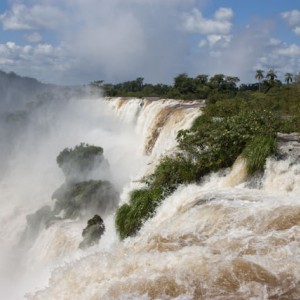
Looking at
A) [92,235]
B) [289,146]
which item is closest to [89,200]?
[92,235]

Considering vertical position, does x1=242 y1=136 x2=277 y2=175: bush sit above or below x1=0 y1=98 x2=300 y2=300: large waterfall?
above

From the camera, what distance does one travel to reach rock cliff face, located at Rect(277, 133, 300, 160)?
1110 centimetres

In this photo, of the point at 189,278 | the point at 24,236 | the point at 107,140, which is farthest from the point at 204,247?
the point at 107,140

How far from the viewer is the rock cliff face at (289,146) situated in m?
11.1

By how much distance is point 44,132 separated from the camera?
4556 cm

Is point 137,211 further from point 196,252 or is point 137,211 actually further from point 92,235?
point 196,252

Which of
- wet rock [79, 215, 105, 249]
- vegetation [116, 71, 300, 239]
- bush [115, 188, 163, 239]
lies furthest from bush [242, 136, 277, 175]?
wet rock [79, 215, 105, 249]

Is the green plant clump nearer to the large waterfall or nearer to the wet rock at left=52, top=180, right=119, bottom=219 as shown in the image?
the large waterfall

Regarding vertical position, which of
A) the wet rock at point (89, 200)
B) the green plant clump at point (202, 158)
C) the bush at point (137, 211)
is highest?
the green plant clump at point (202, 158)

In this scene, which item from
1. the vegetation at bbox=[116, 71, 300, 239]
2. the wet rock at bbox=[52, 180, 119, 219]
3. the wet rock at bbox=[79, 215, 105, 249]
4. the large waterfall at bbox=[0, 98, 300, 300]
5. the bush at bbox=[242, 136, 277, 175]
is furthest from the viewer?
the wet rock at bbox=[52, 180, 119, 219]

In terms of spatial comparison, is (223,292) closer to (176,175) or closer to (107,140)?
(176,175)

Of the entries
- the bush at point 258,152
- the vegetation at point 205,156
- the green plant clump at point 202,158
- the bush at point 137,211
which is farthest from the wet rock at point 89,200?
the bush at point 258,152

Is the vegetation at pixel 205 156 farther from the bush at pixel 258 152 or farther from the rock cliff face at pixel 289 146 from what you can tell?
the rock cliff face at pixel 289 146

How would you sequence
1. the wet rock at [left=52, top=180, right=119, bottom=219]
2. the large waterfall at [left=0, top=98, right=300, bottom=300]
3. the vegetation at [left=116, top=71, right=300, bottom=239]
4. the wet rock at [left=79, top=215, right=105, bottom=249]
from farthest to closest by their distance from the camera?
the wet rock at [left=52, top=180, right=119, bottom=219] < the wet rock at [left=79, top=215, right=105, bottom=249] < the vegetation at [left=116, top=71, right=300, bottom=239] < the large waterfall at [left=0, top=98, right=300, bottom=300]
